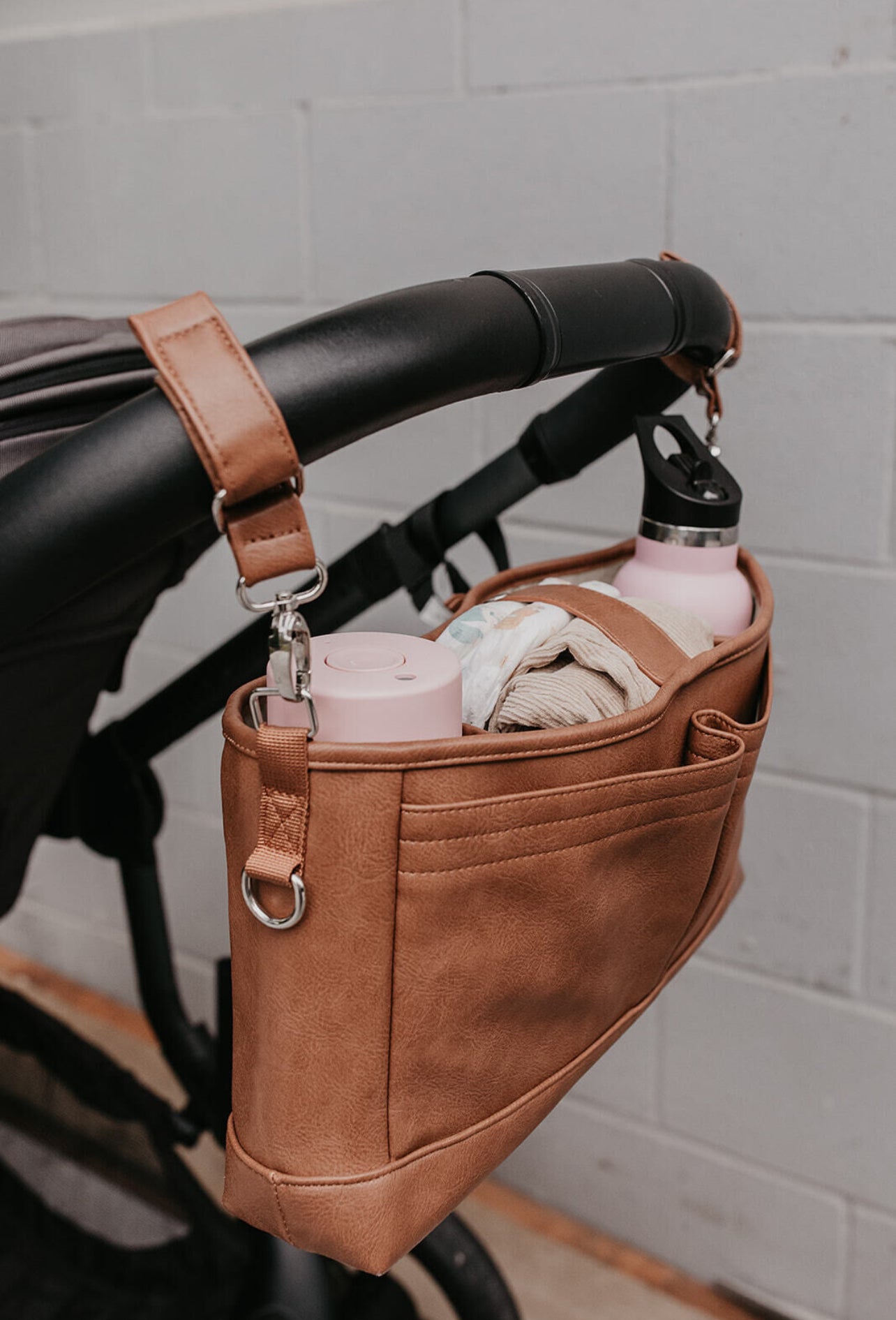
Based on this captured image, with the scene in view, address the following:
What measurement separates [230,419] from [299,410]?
0.08 feet

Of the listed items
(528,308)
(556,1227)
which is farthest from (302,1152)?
(556,1227)

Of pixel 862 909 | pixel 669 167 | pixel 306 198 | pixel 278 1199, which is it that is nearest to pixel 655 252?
pixel 669 167

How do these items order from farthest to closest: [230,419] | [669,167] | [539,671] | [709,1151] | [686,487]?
[709,1151]
[669,167]
[686,487]
[539,671]
[230,419]

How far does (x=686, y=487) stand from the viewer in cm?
58

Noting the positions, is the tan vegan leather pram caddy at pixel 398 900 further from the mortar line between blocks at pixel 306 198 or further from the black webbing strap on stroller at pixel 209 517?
the mortar line between blocks at pixel 306 198

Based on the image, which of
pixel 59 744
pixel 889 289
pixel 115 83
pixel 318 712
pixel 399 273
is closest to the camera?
pixel 318 712

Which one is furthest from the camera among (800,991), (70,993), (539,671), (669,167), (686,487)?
(70,993)

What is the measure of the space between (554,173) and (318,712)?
81 centimetres

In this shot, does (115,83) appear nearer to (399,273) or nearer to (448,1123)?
(399,273)

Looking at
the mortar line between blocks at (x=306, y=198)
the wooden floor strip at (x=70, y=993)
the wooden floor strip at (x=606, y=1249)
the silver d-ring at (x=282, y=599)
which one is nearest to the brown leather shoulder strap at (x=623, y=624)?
the silver d-ring at (x=282, y=599)

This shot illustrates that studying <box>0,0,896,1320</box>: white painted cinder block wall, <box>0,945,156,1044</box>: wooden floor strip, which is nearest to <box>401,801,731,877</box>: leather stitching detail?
<box>0,0,896,1320</box>: white painted cinder block wall

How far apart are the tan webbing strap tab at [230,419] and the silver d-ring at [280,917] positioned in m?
0.10

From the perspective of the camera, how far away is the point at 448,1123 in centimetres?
43

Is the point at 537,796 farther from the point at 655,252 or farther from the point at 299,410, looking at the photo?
the point at 655,252
